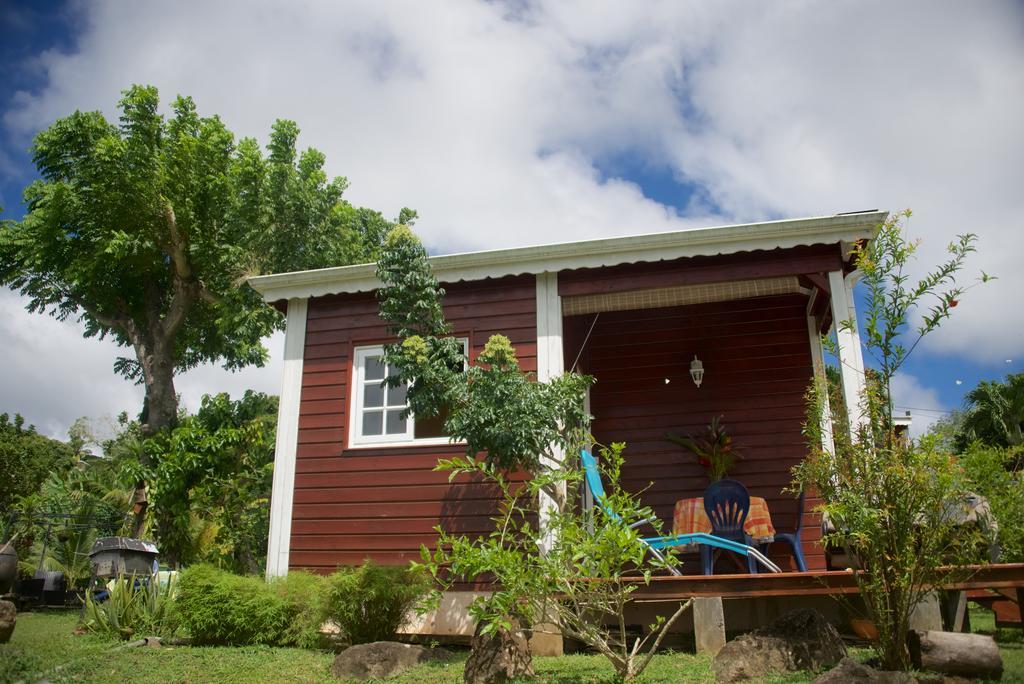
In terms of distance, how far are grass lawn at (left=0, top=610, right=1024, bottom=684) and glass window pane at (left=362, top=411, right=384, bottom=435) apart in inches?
88.1

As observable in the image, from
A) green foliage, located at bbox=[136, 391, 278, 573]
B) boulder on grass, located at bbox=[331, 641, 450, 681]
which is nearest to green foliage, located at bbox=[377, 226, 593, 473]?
boulder on grass, located at bbox=[331, 641, 450, 681]

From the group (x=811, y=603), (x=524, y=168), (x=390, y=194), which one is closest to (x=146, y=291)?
(x=390, y=194)

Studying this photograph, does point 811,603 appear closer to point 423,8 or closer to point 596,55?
point 596,55

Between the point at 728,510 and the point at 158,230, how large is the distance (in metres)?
14.2

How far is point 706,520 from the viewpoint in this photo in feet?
22.8

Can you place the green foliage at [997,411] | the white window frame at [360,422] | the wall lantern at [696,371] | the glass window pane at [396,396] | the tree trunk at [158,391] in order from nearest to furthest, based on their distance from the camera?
the white window frame at [360,422], the glass window pane at [396,396], the wall lantern at [696,371], the tree trunk at [158,391], the green foliage at [997,411]

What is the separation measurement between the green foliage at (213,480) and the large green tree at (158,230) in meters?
3.07

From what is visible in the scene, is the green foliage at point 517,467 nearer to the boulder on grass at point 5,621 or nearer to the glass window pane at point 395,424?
the glass window pane at point 395,424

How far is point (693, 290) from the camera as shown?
24.3ft

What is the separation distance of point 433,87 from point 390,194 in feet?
35.3

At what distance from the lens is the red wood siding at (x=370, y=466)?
706cm

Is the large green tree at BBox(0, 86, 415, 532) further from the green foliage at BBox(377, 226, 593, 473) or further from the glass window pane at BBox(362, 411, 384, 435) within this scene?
the green foliage at BBox(377, 226, 593, 473)

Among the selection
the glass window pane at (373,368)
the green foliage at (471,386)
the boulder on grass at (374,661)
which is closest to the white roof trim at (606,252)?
the green foliage at (471,386)

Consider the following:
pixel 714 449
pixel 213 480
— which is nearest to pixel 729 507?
pixel 714 449
